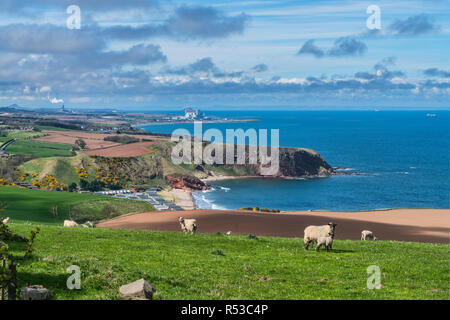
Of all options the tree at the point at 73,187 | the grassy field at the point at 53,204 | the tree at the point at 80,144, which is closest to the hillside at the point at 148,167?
the tree at the point at 73,187

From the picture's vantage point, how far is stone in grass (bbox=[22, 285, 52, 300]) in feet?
41.9

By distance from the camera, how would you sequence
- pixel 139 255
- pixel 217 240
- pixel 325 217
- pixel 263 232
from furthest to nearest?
pixel 325 217, pixel 263 232, pixel 217 240, pixel 139 255

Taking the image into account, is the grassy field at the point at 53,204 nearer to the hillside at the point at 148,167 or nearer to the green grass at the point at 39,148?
the hillside at the point at 148,167

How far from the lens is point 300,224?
5856 cm

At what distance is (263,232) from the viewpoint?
52031 millimetres

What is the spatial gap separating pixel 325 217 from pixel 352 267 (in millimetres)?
47001

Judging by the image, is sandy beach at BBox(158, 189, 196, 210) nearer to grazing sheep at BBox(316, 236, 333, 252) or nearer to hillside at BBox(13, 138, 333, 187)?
hillside at BBox(13, 138, 333, 187)

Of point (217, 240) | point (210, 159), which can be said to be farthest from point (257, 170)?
point (217, 240)

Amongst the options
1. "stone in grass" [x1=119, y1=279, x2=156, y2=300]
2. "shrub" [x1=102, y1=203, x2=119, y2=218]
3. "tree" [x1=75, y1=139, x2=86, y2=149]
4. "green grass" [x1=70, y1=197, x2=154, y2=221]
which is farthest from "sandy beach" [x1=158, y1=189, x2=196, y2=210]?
"stone in grass" [x1=119, y1=279, x2=156, y2=300]

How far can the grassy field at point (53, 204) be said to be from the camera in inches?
2361

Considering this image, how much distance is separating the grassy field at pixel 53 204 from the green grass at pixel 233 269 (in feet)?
112
